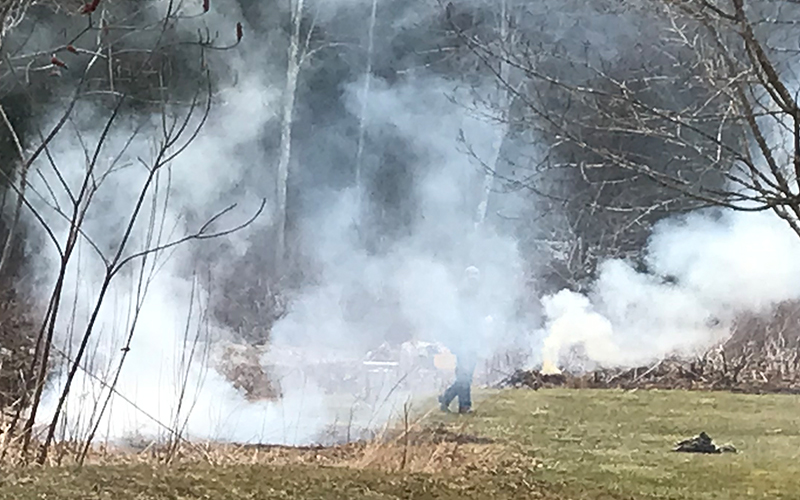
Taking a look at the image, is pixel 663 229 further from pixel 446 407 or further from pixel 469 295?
pixel 446 407

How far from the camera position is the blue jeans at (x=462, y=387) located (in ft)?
5.90

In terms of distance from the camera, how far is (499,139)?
2018 millimetres

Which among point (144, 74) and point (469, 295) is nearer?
point (469, 295)

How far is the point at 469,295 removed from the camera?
6.55ft

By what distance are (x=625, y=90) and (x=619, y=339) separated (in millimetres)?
681

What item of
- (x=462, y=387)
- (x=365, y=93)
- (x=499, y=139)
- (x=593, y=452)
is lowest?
(x=593, y=452)

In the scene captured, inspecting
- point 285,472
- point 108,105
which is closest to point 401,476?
point 285,472

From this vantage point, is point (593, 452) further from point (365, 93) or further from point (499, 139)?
point (365, 93)

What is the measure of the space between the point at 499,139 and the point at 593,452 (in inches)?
31.8

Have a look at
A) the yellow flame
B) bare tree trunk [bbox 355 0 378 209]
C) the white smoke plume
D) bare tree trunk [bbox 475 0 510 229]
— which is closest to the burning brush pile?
the yellow flame

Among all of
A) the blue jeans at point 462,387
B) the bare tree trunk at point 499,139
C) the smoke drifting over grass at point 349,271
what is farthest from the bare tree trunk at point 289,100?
the blue jeans at point 462,387

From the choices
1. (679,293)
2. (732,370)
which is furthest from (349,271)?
(732,370)

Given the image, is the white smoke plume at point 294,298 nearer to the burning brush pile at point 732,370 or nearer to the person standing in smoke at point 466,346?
the person standing in smoke at point 466,346

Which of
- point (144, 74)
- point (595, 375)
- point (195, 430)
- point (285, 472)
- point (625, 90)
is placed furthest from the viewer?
point (144, 74)
